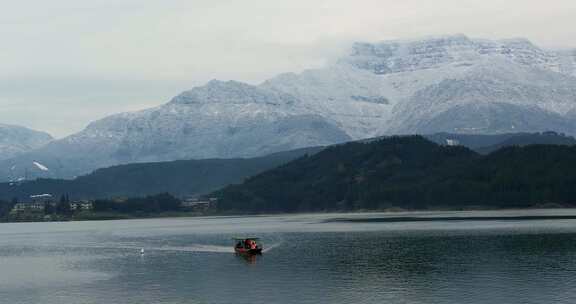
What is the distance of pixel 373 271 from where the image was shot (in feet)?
570

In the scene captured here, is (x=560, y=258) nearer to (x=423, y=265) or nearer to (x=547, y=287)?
(x=423, y=265)

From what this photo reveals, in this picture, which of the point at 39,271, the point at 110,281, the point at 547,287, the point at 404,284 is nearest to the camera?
the point at 547,287

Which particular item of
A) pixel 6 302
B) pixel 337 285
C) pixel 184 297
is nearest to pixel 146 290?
pixel 184 297

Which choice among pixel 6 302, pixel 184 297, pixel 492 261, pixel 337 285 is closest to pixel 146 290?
pixel 184 297

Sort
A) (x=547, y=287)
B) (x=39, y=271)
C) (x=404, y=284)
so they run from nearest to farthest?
(x=547, y=287) < (x=404, y=284) < (x=39, y=271)

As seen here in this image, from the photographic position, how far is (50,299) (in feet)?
497

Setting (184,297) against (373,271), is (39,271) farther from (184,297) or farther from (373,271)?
(373,271)

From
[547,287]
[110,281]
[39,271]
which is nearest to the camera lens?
[547,287]

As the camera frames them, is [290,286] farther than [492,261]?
No

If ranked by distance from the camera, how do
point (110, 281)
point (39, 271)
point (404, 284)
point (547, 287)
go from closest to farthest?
point (547, 287) < point (404, 284) < point (110, 281) < point (39, 271)

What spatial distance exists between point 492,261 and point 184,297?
68635 millimetres

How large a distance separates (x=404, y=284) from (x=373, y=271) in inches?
757

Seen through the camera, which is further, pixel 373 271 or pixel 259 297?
pixel 373 271

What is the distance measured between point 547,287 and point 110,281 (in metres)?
82.5
